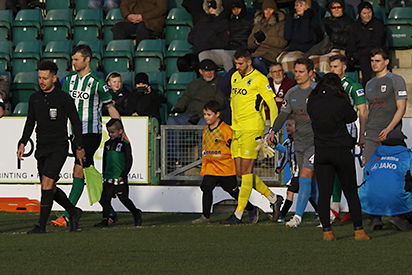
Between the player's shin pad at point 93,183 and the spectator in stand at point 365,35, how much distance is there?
207 inches

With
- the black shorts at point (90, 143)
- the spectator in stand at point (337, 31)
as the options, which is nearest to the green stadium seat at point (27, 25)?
the spectator in stand at point (337, 31)

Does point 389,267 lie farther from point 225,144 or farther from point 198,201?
point 198,201

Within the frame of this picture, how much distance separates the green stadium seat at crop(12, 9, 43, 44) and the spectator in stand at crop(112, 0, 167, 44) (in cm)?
162

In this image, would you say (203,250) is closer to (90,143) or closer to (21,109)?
(90,143)

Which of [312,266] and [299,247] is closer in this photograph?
[312,266]

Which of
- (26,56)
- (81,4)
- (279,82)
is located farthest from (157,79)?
(81,4)

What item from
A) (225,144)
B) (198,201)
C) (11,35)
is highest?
(11,35)

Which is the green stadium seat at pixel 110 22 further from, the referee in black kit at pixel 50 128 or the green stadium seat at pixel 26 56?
the referee in black kit at pixel 50 128

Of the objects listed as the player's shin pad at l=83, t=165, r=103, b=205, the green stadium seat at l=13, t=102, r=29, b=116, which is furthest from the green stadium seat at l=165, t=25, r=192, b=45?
the player's shin pad at l=83, t=165, r=103, b=205

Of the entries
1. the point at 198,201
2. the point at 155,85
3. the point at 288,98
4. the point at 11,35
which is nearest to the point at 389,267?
the point at 288,98

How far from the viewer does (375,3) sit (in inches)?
676

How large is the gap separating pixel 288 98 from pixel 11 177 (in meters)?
4.67

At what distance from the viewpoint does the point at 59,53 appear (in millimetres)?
17297

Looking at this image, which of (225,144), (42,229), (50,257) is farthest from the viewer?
(225,144)
